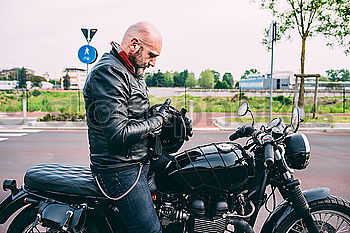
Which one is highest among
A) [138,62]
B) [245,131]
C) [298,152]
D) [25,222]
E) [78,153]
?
[138,62]

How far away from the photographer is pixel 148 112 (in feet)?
7.35

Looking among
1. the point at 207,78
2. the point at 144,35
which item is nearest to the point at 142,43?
the point at 144,35

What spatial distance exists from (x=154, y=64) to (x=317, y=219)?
5.53 ft

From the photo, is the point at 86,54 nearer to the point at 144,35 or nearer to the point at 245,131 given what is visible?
the point at 245,131

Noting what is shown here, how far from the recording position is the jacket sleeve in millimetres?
1929

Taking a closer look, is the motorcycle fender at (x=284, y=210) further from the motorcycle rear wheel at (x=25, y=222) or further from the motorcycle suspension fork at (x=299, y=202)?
the motorcycle rear wheel at (x=25, y=222)

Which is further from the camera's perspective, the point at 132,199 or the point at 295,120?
the point at 295,120

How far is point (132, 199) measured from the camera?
6.85 feet

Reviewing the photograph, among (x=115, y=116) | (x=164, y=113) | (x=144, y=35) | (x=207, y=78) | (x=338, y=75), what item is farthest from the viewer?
(x=338, y=75)

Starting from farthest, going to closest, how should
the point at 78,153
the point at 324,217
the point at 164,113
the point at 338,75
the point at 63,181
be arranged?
the point at 338,75 < the point at 78,153 < the point at 324,217 < the point at 63,181 < the point at 164,113

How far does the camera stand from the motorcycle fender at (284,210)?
2459 mm

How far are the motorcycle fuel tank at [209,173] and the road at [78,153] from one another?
1990 millimetres

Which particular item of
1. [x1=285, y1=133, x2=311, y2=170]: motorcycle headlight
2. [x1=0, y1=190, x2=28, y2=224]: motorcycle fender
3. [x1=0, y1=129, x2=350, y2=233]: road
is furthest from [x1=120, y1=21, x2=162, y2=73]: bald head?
[x1=0, y1=129, x2=350, y2=233]: road

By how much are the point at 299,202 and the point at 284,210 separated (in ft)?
0.51
